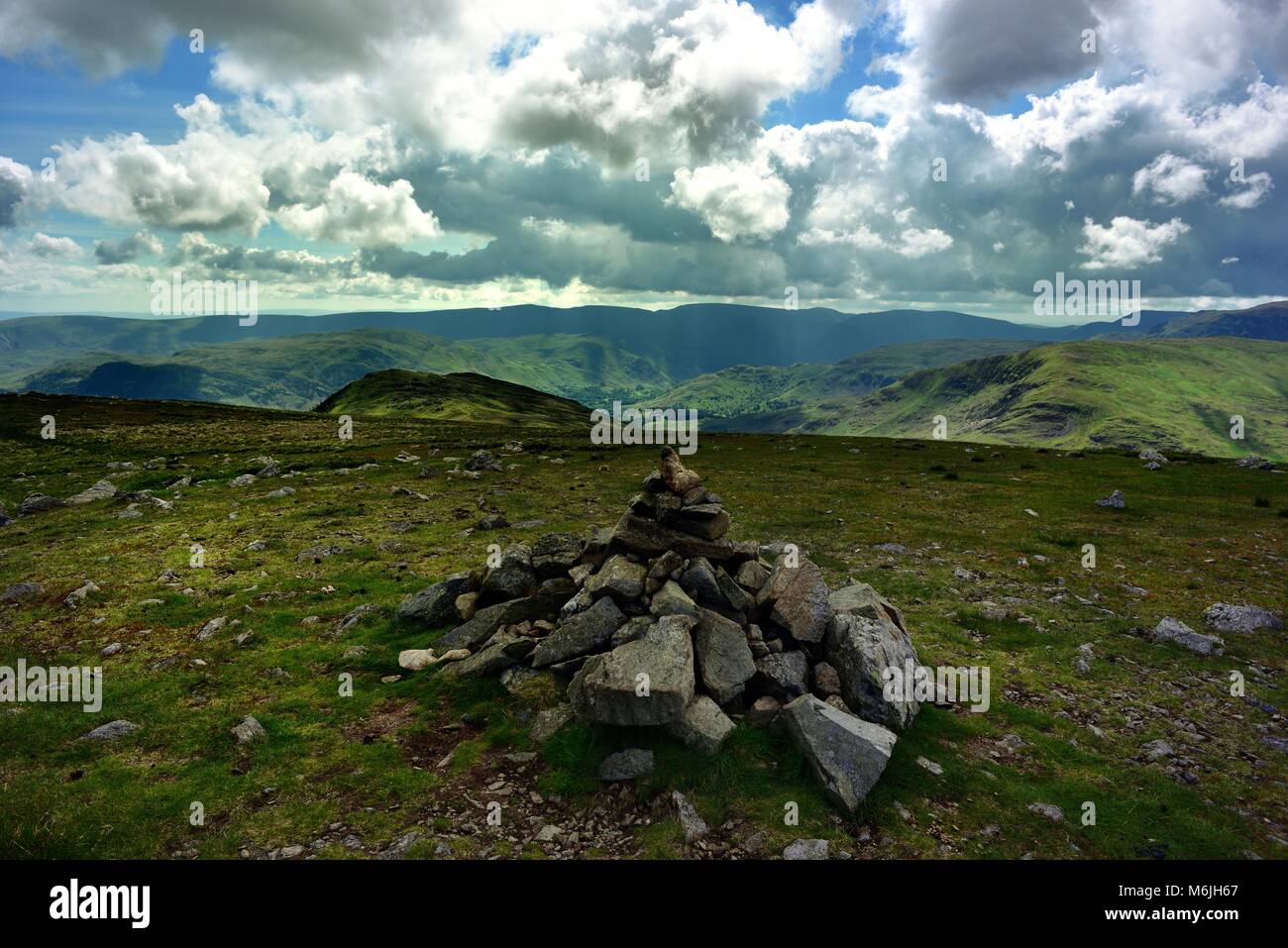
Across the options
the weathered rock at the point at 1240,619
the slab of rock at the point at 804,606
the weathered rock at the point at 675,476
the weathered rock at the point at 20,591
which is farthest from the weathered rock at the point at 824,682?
the weathered rock at the point at 20,591

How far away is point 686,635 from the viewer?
1319cm

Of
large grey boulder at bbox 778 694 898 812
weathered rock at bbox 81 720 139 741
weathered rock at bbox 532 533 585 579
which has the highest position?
weathered rock at bbox 532 533 585 579

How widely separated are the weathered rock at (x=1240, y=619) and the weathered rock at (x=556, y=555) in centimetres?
2013

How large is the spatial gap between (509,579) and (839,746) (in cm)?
1062

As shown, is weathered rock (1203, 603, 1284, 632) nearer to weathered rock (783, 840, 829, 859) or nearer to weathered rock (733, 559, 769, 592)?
weathered rock (733, 559, 769, 592)

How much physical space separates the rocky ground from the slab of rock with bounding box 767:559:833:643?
313mm

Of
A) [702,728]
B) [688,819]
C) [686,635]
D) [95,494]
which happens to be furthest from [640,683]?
[95,494]

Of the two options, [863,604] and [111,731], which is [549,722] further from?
[111,731]

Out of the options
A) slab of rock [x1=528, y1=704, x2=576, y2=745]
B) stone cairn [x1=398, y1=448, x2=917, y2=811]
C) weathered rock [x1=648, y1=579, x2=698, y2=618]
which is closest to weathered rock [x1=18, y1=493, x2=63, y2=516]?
stone cairn [x1=398, y1=448, x2=917, y2=811]

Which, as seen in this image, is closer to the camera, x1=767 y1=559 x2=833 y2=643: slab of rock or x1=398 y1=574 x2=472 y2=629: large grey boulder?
x1=767 y1=559 x2=833 y2=643: slab of rock

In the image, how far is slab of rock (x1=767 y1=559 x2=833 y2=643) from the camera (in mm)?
14219

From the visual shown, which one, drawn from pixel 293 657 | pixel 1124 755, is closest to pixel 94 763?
pixel 293 657

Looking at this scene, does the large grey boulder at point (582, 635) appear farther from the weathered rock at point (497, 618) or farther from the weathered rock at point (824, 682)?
the weathered rock at point (824, 682)

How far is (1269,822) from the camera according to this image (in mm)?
10219
